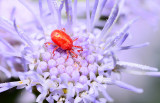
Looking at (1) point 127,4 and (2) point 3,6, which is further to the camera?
(1) point 127,4

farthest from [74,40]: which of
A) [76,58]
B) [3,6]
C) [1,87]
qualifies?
[3,6]

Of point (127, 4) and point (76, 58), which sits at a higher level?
point (127, 4)

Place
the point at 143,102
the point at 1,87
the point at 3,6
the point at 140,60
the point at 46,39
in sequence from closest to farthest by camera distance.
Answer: the point at 1,87 < the point at 46,39 < the point at 3,6 < the point at 143,102 < the point at 140,60

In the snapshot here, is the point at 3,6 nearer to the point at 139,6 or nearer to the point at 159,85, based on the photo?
the point at 139,6

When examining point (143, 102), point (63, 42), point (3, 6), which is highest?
point (3, 6)

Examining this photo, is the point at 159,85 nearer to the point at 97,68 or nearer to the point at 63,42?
the point at 97,68

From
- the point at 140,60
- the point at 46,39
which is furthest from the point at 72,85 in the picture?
the point at 140,60

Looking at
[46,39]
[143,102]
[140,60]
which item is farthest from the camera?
[140,60]
